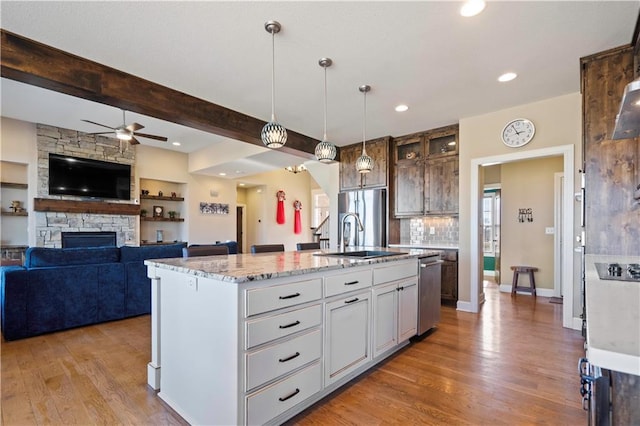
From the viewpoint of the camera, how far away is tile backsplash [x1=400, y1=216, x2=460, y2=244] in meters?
5.02

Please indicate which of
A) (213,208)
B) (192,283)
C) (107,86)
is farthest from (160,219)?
(192,283)

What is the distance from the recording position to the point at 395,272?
2725 millimetres

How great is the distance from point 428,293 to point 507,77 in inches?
95.5

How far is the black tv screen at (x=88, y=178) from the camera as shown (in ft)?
19.6

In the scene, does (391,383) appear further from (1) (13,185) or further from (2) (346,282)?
(1) (13,185)

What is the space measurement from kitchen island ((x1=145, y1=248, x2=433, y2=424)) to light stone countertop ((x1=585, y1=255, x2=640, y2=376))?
1301 millimetres

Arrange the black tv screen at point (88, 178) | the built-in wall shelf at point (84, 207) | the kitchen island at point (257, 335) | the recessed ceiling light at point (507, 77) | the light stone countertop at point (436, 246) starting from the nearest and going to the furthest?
the kitchen island at point (257, 335)
the recessed ceiling light at point (507, 77)
the light stone countertop at point (436, 246)
the built-in wall shelf at point (84, 207)
the black tv screen at point (88, 178)

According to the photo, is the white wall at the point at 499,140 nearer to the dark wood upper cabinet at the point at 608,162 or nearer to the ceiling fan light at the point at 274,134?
the dark wood upper cabinet at the point at 608,162

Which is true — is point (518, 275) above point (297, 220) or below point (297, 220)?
below

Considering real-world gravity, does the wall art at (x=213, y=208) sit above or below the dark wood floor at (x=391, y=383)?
above

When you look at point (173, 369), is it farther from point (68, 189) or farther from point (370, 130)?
point (68, 189)

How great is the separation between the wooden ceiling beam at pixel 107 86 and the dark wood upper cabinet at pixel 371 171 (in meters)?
2.25

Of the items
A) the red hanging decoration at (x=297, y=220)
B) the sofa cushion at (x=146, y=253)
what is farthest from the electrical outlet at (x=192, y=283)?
the red hanging decoration at (x=297, y=220)

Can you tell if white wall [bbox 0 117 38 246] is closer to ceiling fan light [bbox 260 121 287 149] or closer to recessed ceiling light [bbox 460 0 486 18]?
ceiling fan light [bbox 260 121 287 149]
